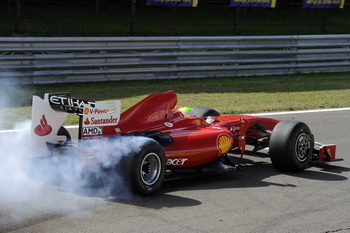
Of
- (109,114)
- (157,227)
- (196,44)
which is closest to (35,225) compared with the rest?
(157,227)

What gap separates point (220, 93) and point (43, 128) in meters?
7.17

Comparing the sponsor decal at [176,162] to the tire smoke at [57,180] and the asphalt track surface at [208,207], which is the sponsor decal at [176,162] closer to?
the asphalt track surface at [208,207]

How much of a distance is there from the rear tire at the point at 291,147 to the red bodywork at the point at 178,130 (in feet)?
1.52

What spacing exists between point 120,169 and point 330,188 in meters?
2.39

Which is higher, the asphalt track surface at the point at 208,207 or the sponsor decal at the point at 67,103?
the sponsor decal at the point at 67,103

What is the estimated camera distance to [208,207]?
5.93 m

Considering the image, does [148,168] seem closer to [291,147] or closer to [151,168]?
[151,168]

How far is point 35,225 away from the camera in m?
5.23

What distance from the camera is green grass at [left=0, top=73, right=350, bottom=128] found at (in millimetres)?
11391

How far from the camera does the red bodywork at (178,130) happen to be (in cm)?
673

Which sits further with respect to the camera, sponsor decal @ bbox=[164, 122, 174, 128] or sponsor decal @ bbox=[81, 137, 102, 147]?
sponsor decal @ bbox=[164, 122, 174, 128]

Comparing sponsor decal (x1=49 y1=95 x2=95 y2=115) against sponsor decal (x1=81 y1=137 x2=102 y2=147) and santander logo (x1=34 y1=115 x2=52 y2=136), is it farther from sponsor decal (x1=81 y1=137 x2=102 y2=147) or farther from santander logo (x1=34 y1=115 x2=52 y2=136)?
sponsor decal (x1=81 y1=137 x2=102 y2=147)

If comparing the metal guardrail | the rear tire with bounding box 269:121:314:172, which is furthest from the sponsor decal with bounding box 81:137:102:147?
the metal guardrail

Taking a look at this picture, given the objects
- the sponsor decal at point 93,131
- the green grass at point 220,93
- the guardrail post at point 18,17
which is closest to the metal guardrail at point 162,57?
the green grass at point 220,93
